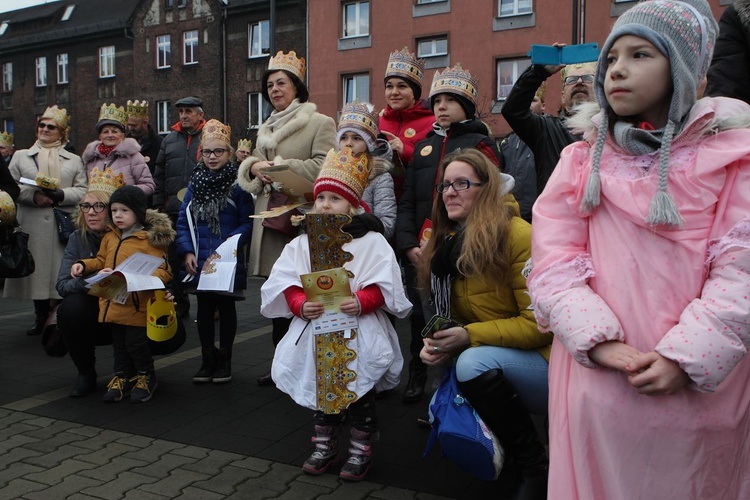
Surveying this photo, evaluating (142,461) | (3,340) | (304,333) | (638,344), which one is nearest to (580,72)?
(304,333)

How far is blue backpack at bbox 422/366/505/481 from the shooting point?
112 inches

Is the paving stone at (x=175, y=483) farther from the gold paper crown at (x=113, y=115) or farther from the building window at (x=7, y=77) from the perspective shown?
the building window at (x=7, y=77)

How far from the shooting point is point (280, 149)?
5.09 m

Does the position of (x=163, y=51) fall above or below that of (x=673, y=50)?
above

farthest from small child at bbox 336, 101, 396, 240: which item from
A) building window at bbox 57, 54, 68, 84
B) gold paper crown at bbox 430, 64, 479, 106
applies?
building window at bbox 57, 54, 68, 84

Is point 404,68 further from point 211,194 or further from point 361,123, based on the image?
point 211,194

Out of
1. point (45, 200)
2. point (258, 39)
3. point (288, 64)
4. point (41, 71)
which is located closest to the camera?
point (288, 64)

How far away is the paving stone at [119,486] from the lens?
3.25 meters

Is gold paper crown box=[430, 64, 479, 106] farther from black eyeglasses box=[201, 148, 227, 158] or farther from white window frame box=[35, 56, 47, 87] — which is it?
white window frame box=[35, 56, 47, 87]

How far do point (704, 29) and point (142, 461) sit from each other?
324cm

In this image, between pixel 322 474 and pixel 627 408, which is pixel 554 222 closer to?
pixel 627 408

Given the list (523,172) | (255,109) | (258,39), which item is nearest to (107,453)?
(523,172)

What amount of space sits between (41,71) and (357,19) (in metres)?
20.3

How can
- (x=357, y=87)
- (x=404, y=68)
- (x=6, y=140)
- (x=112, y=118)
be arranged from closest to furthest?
(x=404, y=68) < (x=112, y=118) < (x=6, y=140) < (x=357, y=87)
